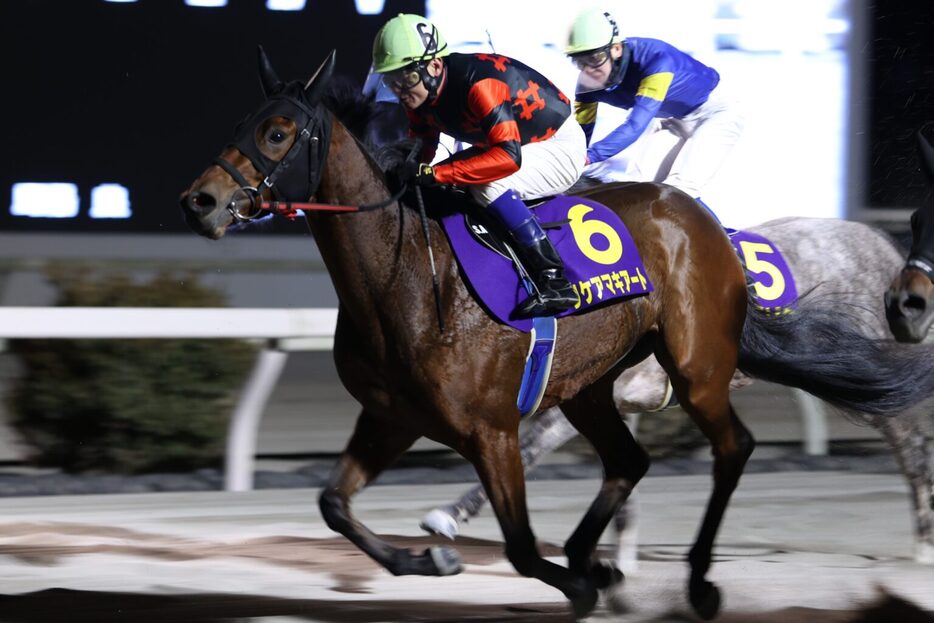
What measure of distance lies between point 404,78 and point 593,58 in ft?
4.63

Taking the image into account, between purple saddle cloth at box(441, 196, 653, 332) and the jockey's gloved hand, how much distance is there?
0.14 m

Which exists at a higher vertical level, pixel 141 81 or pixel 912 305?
pixel 912 305

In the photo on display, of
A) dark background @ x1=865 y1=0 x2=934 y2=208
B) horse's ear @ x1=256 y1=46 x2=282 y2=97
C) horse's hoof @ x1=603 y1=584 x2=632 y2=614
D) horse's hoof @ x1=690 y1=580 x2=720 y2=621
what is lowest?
dark background @ x1=865 y1=0 x2=934 y2=208

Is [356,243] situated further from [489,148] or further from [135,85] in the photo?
[135,85]

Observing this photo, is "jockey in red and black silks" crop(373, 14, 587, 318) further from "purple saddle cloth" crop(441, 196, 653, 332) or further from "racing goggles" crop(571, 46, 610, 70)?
"racing goggles" crop(571, 46, 610, 70)

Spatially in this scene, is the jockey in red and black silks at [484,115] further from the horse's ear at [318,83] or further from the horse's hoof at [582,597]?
the horse's hoof at [582,597]

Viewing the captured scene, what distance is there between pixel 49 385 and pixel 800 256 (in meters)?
3.12

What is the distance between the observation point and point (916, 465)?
16.2 ft

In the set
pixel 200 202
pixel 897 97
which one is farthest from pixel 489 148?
pixel 897 97

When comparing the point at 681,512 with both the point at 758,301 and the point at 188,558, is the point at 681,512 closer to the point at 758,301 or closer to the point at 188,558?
the point at 758,301

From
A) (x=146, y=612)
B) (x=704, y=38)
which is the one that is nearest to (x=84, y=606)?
(x=146, y=612)

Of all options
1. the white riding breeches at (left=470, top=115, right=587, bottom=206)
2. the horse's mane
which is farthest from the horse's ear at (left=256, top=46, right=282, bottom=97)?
the white riding breeches at (left=470, top=115, right=587, bottom=206)

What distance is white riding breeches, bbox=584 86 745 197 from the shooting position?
5.46 meters

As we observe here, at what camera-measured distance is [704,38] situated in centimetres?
974
